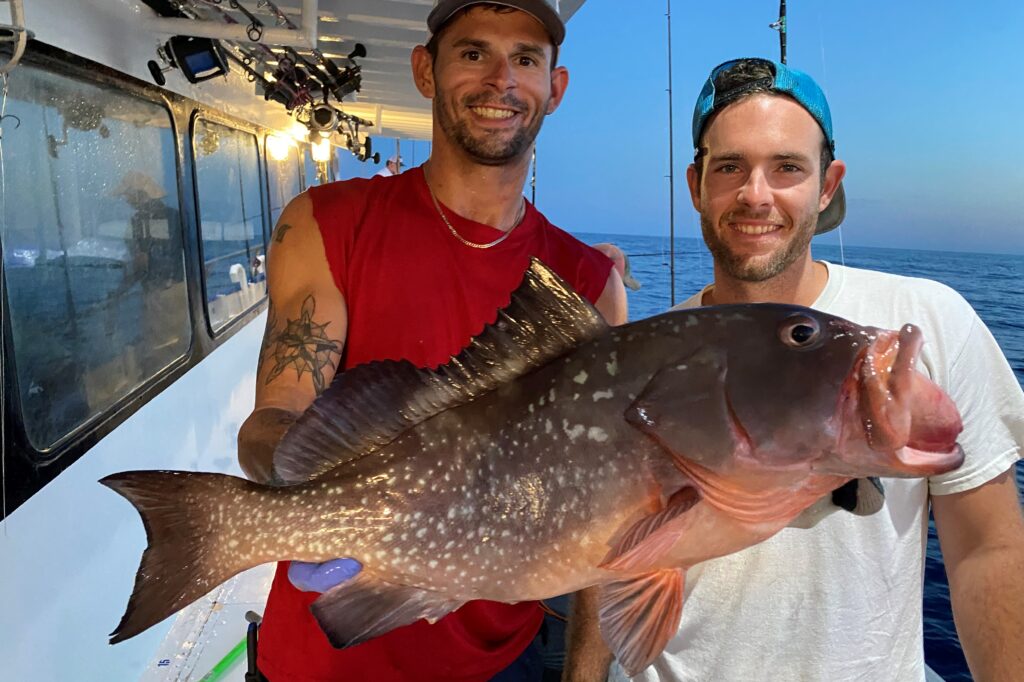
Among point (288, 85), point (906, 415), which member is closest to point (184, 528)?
point (906, 415)

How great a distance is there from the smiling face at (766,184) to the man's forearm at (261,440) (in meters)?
1.45

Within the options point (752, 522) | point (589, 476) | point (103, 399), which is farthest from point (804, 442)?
point (103, 399)

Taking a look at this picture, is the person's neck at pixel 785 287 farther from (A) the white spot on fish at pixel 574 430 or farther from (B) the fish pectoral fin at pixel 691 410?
(A) the white spot on fish at pixel 574 430

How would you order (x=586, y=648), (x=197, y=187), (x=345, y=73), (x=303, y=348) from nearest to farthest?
(x=303, y=348) → (x=586, y=648) → (x=197, y=187) → (x=345, y=73)

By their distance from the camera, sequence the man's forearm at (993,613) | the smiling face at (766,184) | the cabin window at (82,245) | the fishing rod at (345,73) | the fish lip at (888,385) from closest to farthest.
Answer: the fish lip at (888,385) → the man's forearm at (993,613) → the smiling face at (766,184) → the cabin window at (82,245) → the fishing rod at (345,73)

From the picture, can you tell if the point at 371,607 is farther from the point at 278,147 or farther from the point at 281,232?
Answer: the point at 278,147

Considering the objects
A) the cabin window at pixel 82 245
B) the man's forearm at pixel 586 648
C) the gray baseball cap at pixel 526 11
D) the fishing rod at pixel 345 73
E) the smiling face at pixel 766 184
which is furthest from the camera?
the fishing rod at pixel 345 73

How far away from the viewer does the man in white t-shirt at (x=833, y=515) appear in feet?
5.98

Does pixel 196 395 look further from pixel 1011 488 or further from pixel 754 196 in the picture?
pixel 1011 488

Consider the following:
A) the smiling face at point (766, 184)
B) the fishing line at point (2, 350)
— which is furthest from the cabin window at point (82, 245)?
the smiling face at point (766, 184)

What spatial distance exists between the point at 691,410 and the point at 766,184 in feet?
2.98

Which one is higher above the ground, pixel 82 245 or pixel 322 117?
pixel 322 117

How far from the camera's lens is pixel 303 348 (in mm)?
2191

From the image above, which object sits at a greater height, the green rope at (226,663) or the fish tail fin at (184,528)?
the fish tail fin at (184,528)
